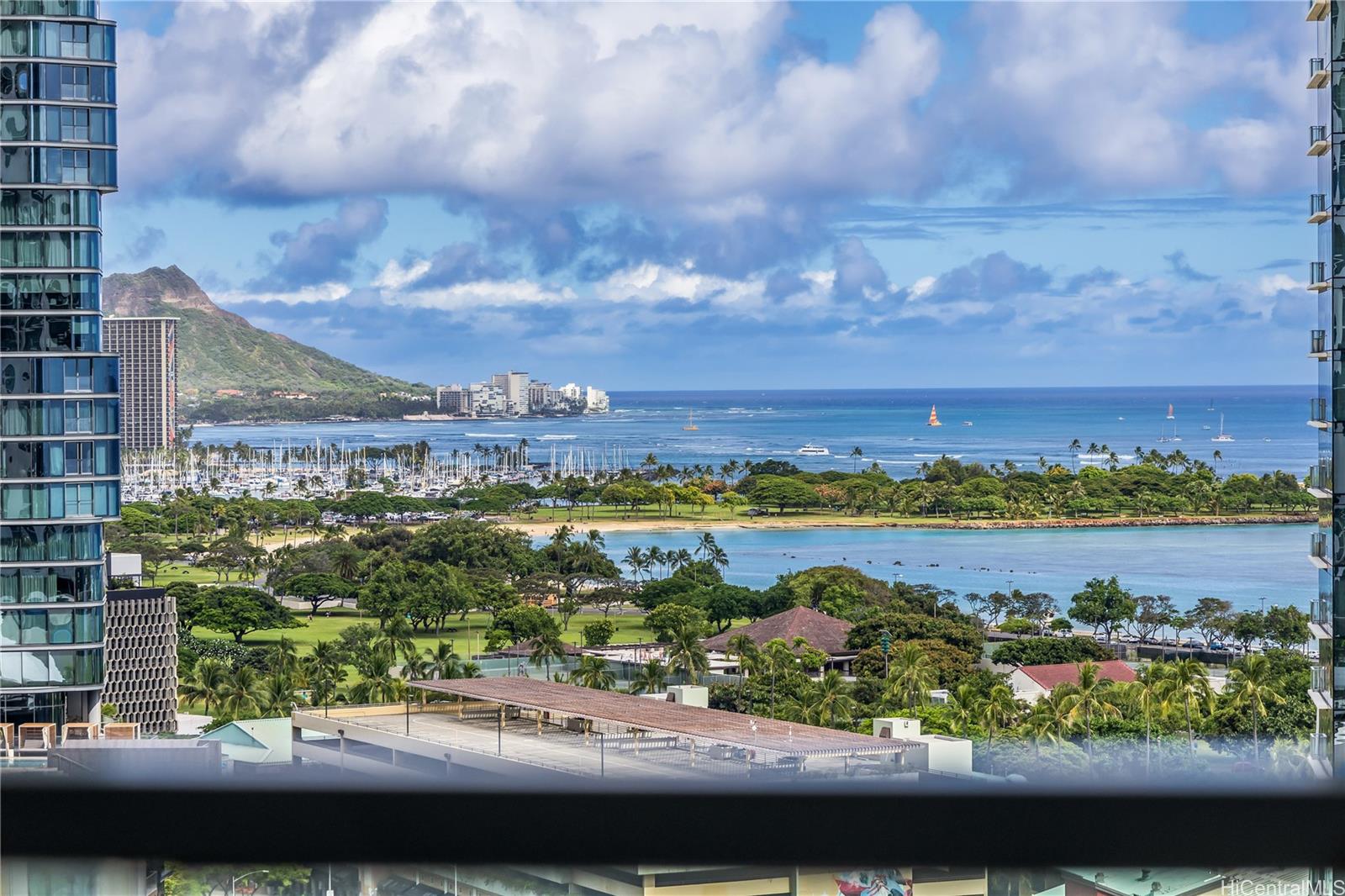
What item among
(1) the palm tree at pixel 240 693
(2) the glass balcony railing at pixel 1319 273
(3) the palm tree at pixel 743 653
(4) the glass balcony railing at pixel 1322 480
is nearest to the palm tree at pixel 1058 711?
(3) the palm tree at pixel 743 653

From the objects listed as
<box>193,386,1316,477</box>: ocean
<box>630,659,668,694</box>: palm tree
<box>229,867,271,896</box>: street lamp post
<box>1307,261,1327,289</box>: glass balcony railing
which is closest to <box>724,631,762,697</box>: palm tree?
<box>630,659,668,694</box>: palm tree

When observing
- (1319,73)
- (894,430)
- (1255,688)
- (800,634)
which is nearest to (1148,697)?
(1255,688)

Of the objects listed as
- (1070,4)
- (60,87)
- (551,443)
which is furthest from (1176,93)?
(60,87)

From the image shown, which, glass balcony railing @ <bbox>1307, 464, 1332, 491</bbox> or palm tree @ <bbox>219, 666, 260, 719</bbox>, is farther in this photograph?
palm tree @ <bbox>219, 666, 260, 719</bbox>

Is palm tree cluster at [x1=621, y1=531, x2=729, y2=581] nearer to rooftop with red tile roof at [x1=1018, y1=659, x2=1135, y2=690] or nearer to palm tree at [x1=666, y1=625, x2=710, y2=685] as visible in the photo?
palm tree at [x1=666, y1=625, x2=710, y2=685]

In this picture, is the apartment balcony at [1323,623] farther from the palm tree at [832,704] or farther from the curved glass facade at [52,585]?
the curved glass facade at [52,585]

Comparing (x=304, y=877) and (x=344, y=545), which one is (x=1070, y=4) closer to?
(x=344, y=545)

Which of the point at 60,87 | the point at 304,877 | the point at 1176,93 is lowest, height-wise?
the point at 304,877
